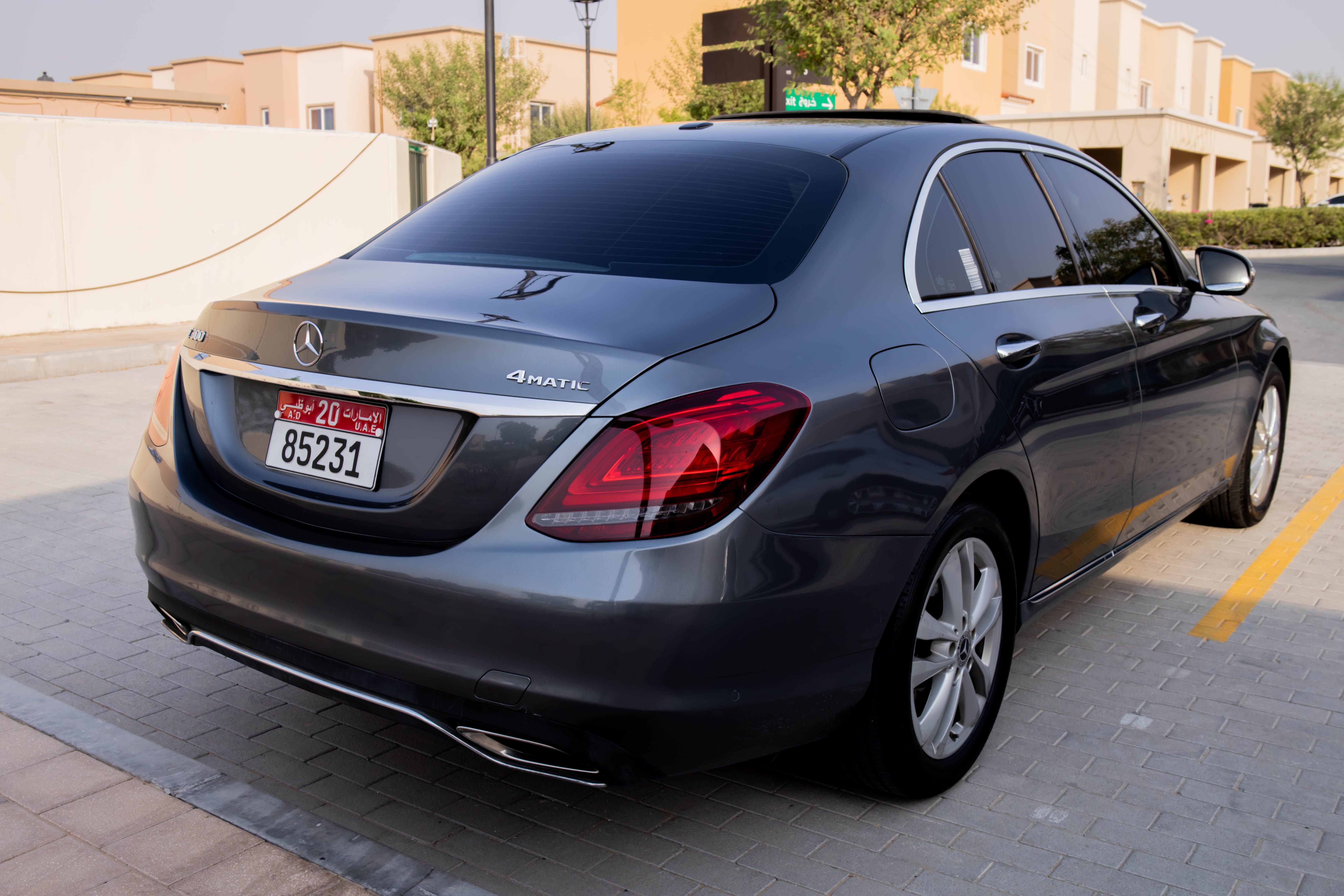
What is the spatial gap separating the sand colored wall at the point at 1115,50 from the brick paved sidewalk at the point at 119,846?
58259 mm

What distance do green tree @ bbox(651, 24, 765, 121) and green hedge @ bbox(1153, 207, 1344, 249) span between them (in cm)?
1354

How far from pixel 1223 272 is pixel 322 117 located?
54951mm

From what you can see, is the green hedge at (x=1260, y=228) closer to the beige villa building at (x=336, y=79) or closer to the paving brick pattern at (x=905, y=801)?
the beige villa building at (x=336, y=79)

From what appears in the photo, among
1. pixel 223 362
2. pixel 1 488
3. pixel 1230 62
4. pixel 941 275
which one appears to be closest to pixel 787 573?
pixel 941 275

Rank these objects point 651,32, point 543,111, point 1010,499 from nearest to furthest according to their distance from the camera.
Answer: point 1010,499, point 651,32, point 543,111

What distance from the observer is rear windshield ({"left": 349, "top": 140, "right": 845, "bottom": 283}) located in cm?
282

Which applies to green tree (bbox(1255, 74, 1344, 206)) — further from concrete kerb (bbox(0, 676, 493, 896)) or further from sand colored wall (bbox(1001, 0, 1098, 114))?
concrete kerb (bbox(0, 676, 493, 896))

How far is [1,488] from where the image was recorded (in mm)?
6359

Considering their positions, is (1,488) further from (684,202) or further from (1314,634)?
(1314,634)

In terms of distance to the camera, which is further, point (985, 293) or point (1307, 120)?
point (1307, 120)

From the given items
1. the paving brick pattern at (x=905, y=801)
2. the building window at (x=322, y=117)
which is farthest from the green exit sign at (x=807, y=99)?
the building window at (x=322, y=117)

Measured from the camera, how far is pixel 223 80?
57.5 meters

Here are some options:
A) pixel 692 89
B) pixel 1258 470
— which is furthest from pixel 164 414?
pixel 692 89

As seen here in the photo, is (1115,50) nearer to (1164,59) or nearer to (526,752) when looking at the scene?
(1164,59)
